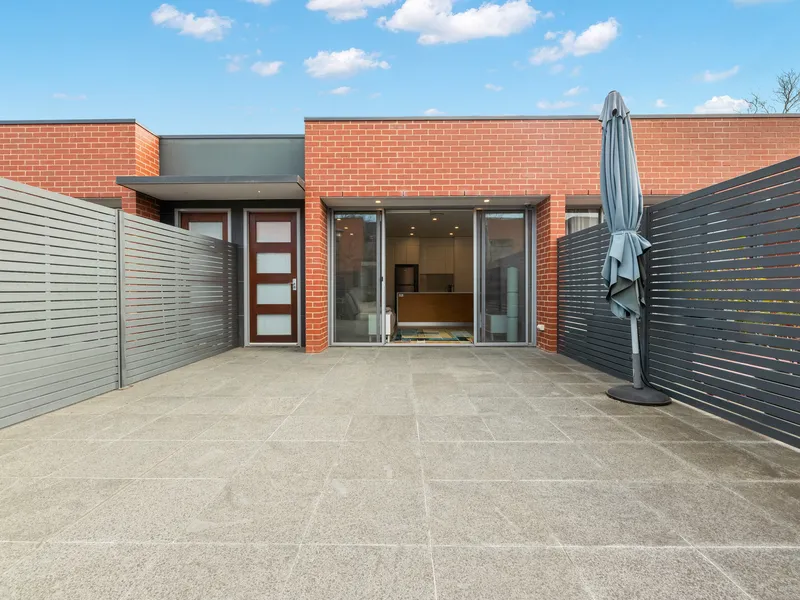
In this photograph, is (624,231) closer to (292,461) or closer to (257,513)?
(292,461)

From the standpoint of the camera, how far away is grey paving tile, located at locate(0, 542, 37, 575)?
1266 millimetres

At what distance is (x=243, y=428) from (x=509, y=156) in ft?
17.3

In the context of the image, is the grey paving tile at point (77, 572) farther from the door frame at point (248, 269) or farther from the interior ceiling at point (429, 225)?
the interior ceiling at point (429, 225)

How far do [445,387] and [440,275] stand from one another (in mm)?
9905

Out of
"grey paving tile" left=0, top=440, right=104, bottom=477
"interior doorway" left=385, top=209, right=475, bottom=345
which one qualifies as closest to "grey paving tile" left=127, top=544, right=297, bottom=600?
"grey paving tile" left=0, top=440, right=104, bottom=477

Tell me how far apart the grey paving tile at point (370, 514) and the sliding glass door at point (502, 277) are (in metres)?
4.80

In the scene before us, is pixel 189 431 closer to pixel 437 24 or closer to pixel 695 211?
pixel 695 211

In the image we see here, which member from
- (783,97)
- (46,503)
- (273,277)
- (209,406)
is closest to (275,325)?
(273,277)

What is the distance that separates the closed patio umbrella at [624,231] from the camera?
10.6 feet

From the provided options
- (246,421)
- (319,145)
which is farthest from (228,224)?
(246,421)

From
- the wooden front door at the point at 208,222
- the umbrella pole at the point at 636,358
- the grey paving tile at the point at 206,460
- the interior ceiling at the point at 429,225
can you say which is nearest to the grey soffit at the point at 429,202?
the interior ceiling at the point at 429,225

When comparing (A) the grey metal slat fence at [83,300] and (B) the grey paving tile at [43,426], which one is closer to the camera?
(B) the grey paving tile at [43,426]

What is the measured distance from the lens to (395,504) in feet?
5.33

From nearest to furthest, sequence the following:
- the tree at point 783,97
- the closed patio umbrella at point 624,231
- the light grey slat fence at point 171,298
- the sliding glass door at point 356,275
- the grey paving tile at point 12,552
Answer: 1. the grey paving tile at point 12,552
2. the closed patio umbrella at point 624,231
3. the light grey slat fence at point 171,298
4. the sliding glass door at point 356,275
5. the tree at point 783,97
